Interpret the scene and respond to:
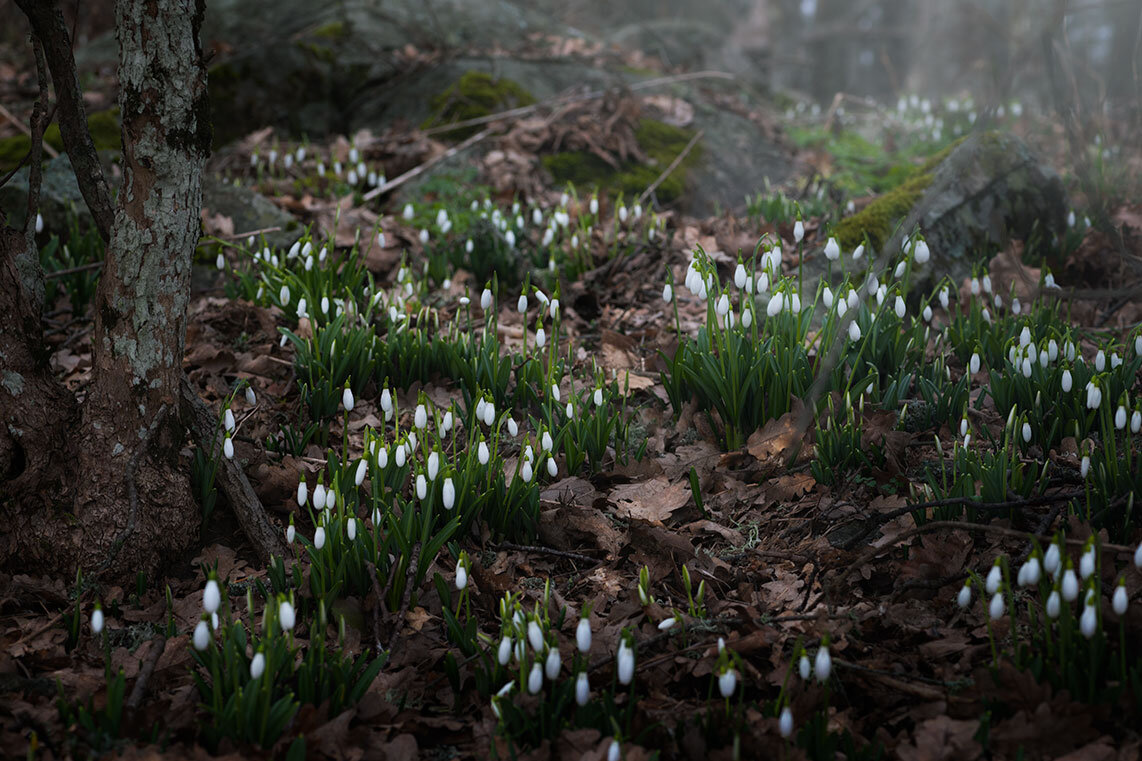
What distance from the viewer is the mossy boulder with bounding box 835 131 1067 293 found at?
4492mm

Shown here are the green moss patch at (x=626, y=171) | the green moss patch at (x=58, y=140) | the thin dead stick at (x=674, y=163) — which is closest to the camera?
the green moss patch at (x=58, y=140)

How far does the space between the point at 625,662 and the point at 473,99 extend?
5.73 metres

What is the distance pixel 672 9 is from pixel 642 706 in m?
18.5

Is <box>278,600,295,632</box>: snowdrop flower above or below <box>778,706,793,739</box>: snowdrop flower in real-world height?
above

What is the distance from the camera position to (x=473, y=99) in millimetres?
6758

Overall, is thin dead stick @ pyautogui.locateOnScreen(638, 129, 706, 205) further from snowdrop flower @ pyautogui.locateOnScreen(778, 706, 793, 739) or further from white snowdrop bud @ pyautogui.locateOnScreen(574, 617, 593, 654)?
snowdrop flower @ pyautogui.locateOnScreen(778, 706, 793, 739)

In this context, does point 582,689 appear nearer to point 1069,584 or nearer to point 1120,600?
point 1069,584

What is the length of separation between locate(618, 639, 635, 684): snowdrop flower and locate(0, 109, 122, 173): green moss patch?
507cm

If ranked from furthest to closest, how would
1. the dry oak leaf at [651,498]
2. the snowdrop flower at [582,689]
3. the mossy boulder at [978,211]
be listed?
the mossy boulder at [978,211] < the dry oak leaf at [651,498] < the snowdrop flower at [582,689]

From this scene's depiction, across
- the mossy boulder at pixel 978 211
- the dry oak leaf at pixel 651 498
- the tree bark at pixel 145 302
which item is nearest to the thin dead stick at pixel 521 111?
the mossy boulder at pixel 978 211

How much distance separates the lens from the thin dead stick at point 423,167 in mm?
5470

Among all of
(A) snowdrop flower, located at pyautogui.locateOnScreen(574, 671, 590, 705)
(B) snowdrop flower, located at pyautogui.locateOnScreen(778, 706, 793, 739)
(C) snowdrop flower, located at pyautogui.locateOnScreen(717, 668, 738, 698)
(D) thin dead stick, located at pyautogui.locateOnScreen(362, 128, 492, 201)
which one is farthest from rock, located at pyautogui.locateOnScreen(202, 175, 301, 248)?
(B) snowdrop flower, located at pyautogui.locateOnScreen(778, 706, 793, 739)

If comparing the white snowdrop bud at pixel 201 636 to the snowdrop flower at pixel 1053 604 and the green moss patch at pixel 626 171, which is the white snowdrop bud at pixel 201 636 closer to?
the snowdrop flower at pixel 1053 604

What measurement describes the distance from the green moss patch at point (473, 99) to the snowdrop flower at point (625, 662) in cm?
524
